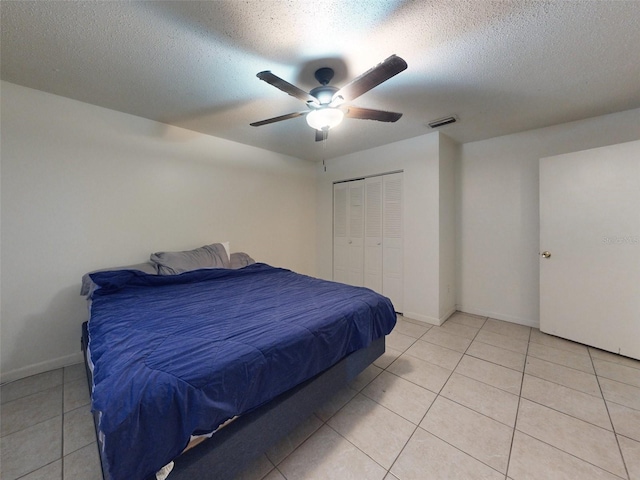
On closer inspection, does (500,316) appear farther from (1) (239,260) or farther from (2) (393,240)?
(1) (239,260)

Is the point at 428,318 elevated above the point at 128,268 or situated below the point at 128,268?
Result: below

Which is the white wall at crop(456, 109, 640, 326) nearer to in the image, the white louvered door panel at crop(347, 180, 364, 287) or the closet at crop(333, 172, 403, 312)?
the closet at crop(333, 172, 403, 312)

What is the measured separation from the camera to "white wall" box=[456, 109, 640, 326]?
289 cm

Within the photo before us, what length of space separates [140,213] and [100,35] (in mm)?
1599

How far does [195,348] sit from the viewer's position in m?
1.19

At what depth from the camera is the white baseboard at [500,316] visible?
119 inches

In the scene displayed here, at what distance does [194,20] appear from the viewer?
141cm

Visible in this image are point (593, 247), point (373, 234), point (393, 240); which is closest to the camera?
point (593, 247)

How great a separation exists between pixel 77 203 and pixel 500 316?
4886 mm

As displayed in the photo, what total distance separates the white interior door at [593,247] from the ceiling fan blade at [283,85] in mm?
2772

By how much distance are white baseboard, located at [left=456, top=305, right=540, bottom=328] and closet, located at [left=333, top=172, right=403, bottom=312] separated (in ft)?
3.04

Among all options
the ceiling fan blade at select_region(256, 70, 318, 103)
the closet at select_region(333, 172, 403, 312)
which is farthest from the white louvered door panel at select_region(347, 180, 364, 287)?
the ceiling fan blade at select_region(256, 70, 318, 103)

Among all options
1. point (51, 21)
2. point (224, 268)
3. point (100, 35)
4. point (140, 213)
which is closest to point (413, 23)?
point (100, 35)

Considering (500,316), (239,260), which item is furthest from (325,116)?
(500,316)
